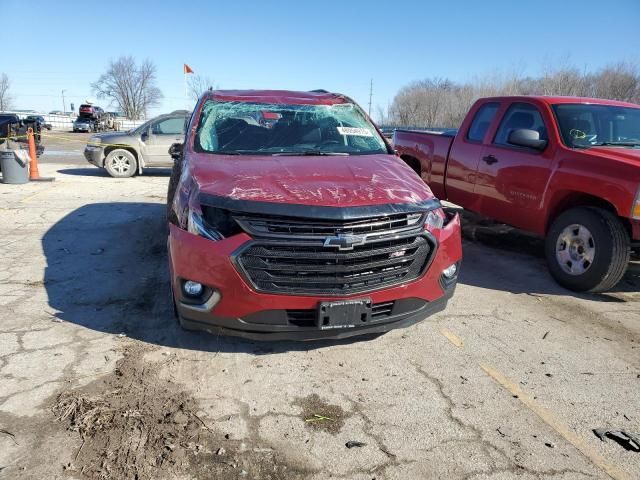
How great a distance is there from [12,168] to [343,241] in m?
10.7

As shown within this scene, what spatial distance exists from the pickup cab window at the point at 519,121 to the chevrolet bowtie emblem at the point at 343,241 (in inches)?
134

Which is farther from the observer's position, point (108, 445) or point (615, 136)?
point (615, 136)

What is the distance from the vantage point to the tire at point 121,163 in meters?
12.8

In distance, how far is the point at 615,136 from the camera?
5.25 m

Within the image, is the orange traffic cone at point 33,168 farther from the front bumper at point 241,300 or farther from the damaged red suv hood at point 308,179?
the front bumper at point 241,300

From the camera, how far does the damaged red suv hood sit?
308 centimetres

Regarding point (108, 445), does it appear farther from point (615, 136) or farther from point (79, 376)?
point (615, 136)

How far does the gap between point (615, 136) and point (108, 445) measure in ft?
18.6

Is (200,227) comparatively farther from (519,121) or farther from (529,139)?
(519,121)

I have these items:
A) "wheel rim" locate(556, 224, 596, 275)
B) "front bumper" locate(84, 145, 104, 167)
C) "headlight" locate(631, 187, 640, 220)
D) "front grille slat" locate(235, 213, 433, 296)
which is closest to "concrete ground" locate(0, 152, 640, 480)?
"wheel rim" locate(556, 224, 596, 275)

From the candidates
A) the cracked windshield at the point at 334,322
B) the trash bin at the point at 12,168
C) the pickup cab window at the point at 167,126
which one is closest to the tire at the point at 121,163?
the pickup cab window at the point at 167,126

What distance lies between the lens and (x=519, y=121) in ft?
18.7

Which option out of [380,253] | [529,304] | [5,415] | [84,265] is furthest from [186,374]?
[529,304]

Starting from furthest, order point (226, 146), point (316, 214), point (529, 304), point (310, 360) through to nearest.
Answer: point (529, 304) → point (226, 146) → point (310, 360) → point (316, 214)
